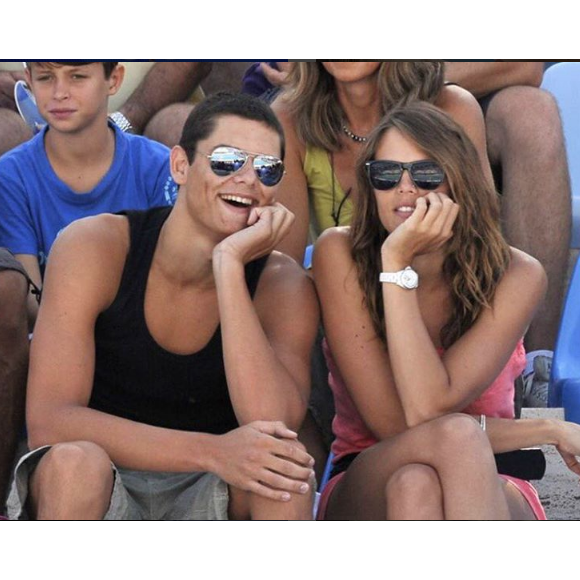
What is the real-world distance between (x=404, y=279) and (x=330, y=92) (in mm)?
955

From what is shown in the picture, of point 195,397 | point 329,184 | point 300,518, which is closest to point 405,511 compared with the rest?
point 300,518

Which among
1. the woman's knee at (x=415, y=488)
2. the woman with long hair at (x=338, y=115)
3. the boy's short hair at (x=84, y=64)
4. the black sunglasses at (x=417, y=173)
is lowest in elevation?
the woman's knee at (x=415, y=488)

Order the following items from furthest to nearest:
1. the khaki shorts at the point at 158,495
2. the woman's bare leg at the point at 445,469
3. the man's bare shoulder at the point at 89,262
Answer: the man's bare shoulder at the point at 89,262, the khaki shorts at the point at 158,495, the woman's bare leg at the point at 445,469

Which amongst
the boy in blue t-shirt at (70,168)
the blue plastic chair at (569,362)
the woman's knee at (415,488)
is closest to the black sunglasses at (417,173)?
the woman's knee at (415,488)

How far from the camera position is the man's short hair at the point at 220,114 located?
3012mm

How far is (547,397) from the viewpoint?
3.62 meters

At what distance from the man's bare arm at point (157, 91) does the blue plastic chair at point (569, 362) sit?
5.35 feet

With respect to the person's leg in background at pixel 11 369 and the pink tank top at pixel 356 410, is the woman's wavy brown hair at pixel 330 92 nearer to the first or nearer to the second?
the pink tank top at pixel 356 410

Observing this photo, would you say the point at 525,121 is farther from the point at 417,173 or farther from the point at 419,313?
the point at 419,313

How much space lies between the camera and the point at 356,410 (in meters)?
3.08

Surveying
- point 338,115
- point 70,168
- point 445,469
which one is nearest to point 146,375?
point 445,469
